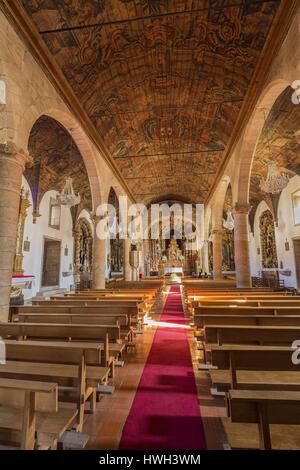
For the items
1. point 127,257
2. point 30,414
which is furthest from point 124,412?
point 127,257

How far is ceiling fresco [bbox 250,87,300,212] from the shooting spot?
26.8 feet

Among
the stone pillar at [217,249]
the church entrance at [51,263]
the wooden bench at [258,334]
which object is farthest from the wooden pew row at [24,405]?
the stone pillar at [217,249]

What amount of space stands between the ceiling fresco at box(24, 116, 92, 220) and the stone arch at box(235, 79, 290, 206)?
6889 millimetres

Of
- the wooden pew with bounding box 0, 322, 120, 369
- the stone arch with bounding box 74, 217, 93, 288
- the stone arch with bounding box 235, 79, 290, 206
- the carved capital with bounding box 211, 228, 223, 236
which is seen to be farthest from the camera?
the stone arch with bounding box 74, 217, 93, 288

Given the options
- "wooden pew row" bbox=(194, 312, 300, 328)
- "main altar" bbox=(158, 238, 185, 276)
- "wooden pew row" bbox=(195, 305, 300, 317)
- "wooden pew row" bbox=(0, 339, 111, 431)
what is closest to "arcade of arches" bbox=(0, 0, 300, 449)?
"wooden pew row" bbox=(0, 339, 111, 431)

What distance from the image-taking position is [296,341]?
10.0ft

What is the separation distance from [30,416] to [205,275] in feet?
72.4

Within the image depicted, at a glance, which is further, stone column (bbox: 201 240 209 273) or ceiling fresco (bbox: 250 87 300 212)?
stone column (bbox: 201 240 209 273)

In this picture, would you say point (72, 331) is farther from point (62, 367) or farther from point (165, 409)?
→ point (165, 409)

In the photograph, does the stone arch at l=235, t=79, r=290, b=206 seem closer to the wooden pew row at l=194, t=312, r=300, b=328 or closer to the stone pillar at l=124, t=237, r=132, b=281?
the wooden pew row at l=194, t=312, r=300, b=328

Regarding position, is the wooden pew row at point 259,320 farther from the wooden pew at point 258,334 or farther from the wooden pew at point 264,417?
the wooden pew at point 264,417

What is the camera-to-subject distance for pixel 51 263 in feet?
48.5

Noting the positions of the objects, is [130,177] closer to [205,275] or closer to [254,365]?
[205,275]

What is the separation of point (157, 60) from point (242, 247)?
23.1 ft
